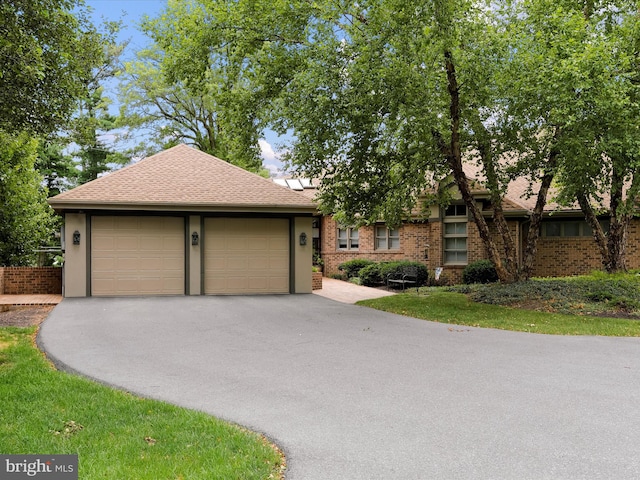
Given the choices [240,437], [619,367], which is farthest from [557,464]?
[619,367]

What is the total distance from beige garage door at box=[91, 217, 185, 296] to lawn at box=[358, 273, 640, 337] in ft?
18.5

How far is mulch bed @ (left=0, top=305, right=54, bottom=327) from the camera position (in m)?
10.1

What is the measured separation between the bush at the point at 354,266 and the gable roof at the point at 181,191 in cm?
612

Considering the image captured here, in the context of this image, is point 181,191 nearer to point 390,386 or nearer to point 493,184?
point 493,184

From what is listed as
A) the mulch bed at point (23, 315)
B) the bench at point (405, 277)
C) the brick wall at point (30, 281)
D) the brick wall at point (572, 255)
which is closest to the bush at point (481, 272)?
the bench at point (405, 277)

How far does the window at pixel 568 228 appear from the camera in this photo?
17938mm

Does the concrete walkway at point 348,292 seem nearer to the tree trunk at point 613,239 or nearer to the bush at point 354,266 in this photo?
the bush at point 354,266

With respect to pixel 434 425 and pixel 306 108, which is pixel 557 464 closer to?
pixel 434 425

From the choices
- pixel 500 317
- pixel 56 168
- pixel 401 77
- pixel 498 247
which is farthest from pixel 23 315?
pixel 56 168

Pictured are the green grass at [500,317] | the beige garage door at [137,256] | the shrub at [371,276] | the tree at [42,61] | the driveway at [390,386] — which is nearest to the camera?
the driveway at [390,386]

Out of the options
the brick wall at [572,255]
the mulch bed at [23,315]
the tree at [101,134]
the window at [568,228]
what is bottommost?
the mulch bed at [23,315]

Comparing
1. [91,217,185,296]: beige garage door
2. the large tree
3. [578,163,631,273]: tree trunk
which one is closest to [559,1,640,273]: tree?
the large tree

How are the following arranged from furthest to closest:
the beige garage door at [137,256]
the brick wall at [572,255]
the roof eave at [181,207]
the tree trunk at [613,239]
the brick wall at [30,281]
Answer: the brick wall at [572,255], the brick wall at [30,281], the tree trunk at [613,239], the beige garage door at [137,256], the roof eave at [181,207]

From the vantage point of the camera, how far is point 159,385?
5.78m
